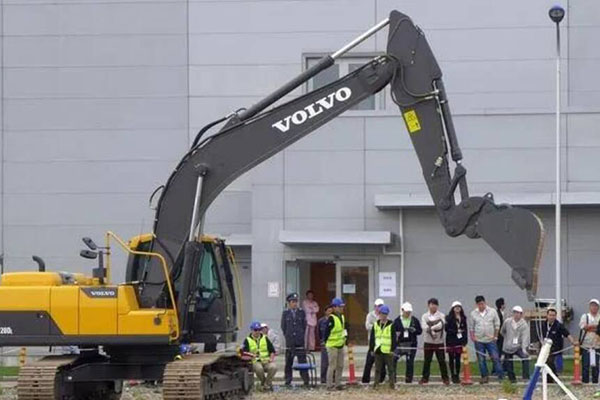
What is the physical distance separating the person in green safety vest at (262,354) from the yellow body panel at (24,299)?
7.83 m

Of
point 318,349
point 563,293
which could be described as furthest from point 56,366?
point 563,293

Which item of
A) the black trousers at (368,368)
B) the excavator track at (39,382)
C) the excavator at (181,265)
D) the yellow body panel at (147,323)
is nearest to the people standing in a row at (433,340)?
the black trousers at (368,368)

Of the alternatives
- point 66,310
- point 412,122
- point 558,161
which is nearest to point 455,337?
point 558,161

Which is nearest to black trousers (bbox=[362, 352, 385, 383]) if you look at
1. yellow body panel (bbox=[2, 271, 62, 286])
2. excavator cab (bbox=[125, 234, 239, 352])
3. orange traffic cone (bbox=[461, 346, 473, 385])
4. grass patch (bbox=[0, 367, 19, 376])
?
orange traffic cone (bbox=[461, 346, 473, 385])

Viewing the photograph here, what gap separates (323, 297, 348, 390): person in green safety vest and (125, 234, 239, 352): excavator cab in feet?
21.4

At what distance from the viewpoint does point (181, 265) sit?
18.6m

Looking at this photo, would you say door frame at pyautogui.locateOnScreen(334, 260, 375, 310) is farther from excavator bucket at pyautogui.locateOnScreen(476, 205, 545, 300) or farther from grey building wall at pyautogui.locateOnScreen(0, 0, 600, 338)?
excavator bucket at pyautogui.locateOnScreen(476, 205, 545, 300)

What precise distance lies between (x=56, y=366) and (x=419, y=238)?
15.0 m

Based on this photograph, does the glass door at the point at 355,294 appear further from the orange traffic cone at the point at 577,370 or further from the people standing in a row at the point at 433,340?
the orange traffic cone at the point at 577,370

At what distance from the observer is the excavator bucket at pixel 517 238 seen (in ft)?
54.5

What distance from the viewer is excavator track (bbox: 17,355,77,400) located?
18219 mm

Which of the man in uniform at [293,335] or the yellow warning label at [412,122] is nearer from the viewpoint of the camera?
the yellow warning label at [412,122]

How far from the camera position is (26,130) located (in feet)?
117

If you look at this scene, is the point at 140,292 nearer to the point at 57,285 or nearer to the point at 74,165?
the point at 57,285
